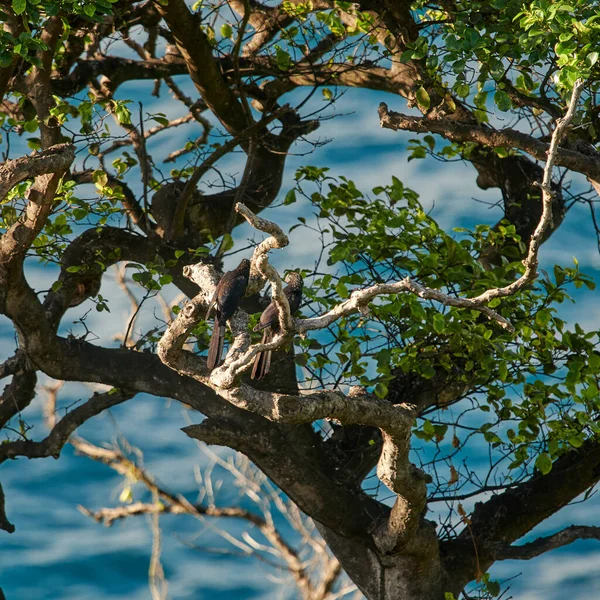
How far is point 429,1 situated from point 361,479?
321cm

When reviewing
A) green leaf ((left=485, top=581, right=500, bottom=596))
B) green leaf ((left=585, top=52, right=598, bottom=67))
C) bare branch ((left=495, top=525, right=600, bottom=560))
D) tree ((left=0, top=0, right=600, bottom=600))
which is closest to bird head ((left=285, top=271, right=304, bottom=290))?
tree ((left=0, top=0, right=600, bottom=600))

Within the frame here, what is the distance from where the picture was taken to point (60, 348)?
5.73m

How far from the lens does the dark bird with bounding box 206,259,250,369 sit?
4117mm

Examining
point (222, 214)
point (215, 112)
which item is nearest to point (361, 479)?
point (222, 214)

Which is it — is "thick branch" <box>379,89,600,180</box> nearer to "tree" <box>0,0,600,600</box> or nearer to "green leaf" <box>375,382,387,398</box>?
"tree" <box>0,0,600,600</box>

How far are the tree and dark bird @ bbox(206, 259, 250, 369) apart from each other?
71 millimetres

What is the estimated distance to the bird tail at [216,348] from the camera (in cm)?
427

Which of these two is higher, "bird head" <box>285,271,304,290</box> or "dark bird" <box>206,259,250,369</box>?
"bird head" <box>285,271,304,290</box>

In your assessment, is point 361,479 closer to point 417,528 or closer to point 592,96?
point 417,528

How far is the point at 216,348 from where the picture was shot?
4.34m

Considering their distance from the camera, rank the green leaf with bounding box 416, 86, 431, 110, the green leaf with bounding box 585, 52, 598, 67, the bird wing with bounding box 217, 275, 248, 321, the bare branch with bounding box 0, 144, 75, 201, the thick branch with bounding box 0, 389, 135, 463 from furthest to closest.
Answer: the thick branch with bounding box 0, 389, 135, 463
the green leaf with bounding box 416, 86, 431, 110
the bare branch with bounding box 0, 144, 75, 201
the bird wing with bounding box 217, 275, 248, 321
the green leaf with bounding box 585, 52, 598, 67

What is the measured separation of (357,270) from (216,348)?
2042 millimetres

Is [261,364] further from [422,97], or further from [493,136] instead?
[422,97]

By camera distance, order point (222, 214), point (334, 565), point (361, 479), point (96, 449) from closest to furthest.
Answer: point (361, 479), point (222, 214), point (334, 565), point (96, 449)
